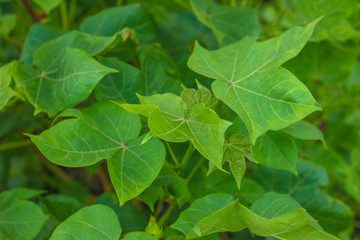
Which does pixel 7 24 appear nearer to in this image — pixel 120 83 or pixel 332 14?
pixel 120 83

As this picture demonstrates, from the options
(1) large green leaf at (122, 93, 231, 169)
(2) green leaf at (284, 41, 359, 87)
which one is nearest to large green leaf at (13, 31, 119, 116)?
(1) large green leaf at (122, 93, 231, 169)

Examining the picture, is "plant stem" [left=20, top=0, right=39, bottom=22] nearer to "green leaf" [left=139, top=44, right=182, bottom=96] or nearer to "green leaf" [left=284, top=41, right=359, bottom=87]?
"green leaf" [left=139, top=44, right=182, bottom=96]

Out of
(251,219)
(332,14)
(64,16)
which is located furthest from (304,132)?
(64,16)

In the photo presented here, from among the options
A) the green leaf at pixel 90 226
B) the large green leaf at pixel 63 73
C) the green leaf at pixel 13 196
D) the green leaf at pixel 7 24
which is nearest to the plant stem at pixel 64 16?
the green leaf at pixel 7 24

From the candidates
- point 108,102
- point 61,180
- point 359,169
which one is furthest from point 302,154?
point 61,180

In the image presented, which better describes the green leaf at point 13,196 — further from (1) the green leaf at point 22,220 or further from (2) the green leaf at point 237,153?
(2) the green leaf at point 237,153
